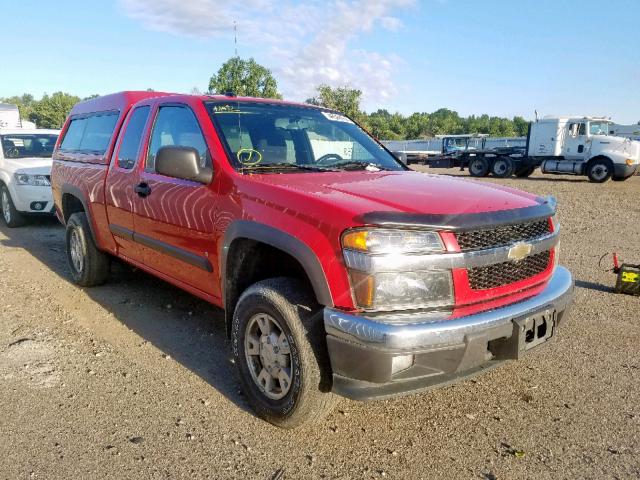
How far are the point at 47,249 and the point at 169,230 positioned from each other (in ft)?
15.2

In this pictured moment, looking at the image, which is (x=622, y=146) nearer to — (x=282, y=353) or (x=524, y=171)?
(x=524, y=171)

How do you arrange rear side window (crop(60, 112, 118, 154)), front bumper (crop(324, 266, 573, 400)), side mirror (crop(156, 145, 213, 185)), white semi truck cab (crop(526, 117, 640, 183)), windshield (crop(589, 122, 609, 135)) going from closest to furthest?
front bumper (crop(324, 266, 573, 400)), side mirror (crop(156, 145, 213, 185)), rear side window (crop(60, 112, 118, 154)), white semi truck cab (crop(526, 117, 640, 183)), windshield (crop(589, 122, 609, 135))

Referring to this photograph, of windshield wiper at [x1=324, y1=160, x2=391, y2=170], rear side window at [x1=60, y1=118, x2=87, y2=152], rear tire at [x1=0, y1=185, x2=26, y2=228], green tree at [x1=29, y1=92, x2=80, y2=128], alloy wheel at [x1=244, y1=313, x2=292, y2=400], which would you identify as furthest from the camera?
green tree at [x1=29, y1=92, x2=80, y2=128]

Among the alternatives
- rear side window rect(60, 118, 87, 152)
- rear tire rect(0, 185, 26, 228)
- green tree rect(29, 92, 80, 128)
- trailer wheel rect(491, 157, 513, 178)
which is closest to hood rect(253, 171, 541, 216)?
rear side window rect(60, 118, 87, 152)

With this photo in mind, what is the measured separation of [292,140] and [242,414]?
6.46 feet

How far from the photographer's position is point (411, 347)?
2336mm

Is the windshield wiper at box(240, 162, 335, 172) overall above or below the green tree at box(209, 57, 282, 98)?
below

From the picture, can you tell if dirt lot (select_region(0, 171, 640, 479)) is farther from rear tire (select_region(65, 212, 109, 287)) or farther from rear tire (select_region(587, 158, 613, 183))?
rear tire (select_region(587, 158, 613, 183))

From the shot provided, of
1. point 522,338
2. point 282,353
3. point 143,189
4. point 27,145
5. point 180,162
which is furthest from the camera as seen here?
point 27,145

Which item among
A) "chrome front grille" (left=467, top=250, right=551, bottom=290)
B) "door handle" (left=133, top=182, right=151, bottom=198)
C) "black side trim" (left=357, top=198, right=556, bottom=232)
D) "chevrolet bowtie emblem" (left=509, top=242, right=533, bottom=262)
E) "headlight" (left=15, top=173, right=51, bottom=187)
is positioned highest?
"black side trim" (left=357, top=198, right=556, bottom=232)

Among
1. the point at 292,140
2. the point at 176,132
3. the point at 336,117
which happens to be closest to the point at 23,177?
the point at 176,132

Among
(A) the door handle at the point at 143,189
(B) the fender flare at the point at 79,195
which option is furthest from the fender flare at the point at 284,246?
(B) the fender flare at the point at 79,195

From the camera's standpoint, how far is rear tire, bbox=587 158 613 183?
19750 millimetres

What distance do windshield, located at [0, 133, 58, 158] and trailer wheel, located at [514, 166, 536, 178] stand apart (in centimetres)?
1980
